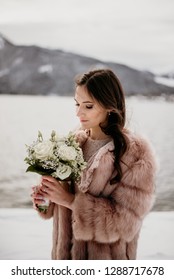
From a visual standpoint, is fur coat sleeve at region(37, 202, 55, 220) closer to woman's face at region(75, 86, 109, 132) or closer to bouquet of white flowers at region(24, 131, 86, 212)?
bouquet of white flowers at region(24, 131, 86, 212)

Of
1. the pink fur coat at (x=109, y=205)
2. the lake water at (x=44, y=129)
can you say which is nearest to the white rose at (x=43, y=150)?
the pink fur coat at (x=109, y=205)

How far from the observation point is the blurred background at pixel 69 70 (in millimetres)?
2912

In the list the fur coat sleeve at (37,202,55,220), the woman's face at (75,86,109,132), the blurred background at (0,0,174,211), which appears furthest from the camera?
the blurred background at (0,0,174,211)

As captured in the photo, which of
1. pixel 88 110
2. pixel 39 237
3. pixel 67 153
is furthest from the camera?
pixel 39 237

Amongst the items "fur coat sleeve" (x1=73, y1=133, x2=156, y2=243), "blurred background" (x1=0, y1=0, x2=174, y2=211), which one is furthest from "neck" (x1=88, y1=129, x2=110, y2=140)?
"blurred background" (x1=0, y1=0, x2=174, y2=211)

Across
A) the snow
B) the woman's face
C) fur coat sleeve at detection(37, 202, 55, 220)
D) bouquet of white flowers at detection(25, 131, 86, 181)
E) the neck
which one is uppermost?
the woman's face

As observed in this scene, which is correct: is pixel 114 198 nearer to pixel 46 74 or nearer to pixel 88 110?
pixel 88 110

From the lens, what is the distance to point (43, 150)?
2.12 metres

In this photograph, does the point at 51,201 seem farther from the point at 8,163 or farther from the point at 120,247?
the point at 8,163

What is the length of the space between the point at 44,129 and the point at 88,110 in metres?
0.87

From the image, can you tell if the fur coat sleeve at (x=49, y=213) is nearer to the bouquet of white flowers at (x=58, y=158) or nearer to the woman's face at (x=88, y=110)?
the bouquet of white flowers at (x=58, y=158)

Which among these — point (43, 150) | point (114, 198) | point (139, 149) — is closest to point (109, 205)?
point (114, 198)

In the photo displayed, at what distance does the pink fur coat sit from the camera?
2.14 metres

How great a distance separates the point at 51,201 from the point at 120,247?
0.42m
